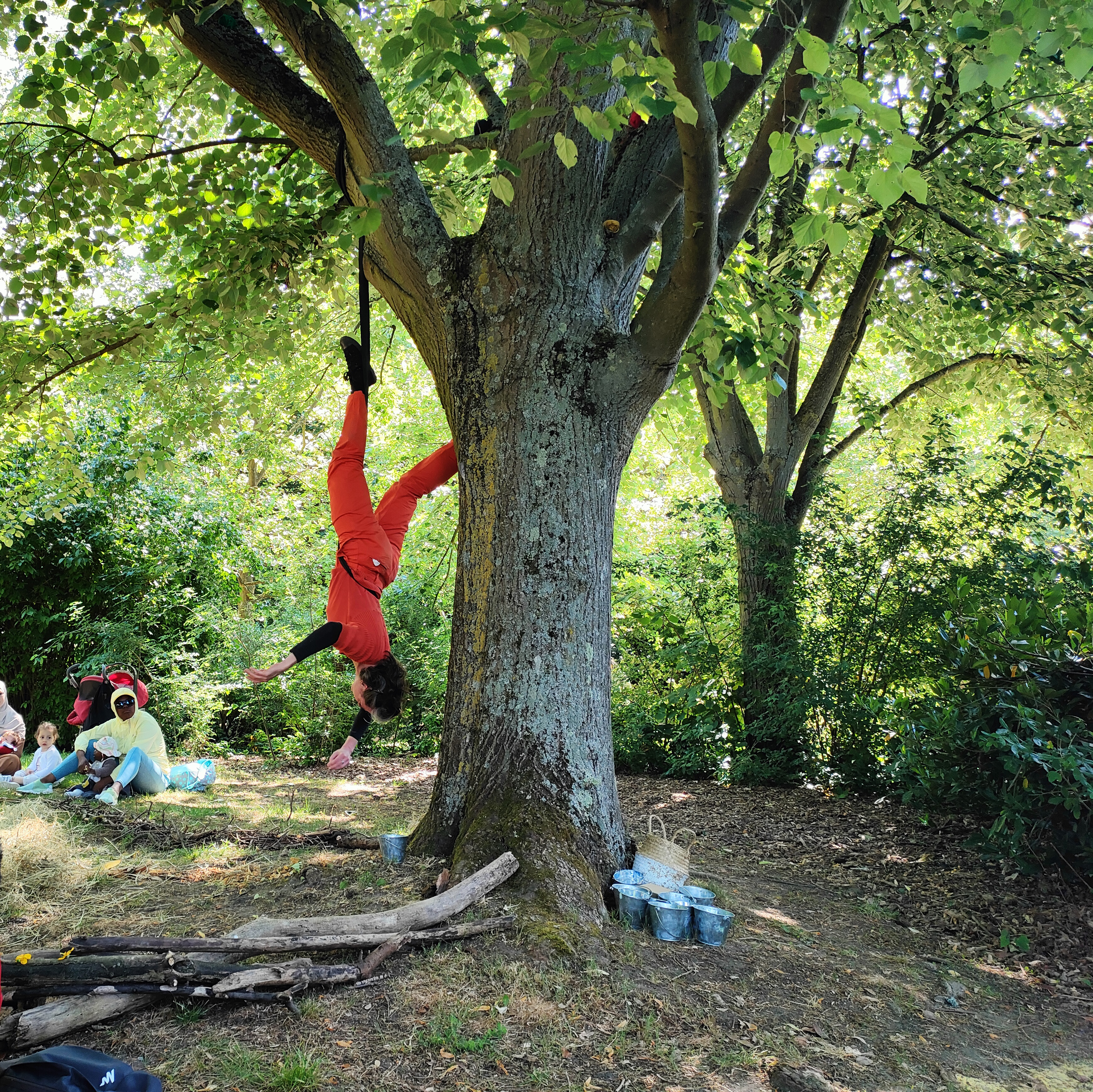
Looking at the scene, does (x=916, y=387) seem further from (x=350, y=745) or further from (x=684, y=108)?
(x=350, y=745)

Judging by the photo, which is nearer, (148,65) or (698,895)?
(698,895)

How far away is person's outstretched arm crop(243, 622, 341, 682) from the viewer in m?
3.79

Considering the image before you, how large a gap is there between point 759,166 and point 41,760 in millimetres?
8384

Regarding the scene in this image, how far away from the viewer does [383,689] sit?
5.07m

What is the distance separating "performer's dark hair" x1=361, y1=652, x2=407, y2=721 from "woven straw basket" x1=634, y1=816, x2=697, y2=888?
166cm

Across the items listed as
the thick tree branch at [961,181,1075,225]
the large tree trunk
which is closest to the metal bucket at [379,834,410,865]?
the large tree trunk

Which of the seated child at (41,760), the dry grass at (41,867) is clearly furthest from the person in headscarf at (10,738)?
the dry grass at (41,867)

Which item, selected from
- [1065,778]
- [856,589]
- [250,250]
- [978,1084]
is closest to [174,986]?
[978,1084]

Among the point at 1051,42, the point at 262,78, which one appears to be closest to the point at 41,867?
the point at 262,78

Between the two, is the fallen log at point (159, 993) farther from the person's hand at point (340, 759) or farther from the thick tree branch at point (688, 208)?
the thick tree branch at point (688, 208)

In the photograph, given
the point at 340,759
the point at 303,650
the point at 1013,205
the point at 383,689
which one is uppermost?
the point at 1013,205

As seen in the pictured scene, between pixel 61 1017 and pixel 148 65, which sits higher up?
pixel 148 65

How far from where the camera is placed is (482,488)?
4.36 meters

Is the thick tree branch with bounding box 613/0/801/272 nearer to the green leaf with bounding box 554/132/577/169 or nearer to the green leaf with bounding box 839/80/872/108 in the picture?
the green leaf with bounding box 554/132/577/169
